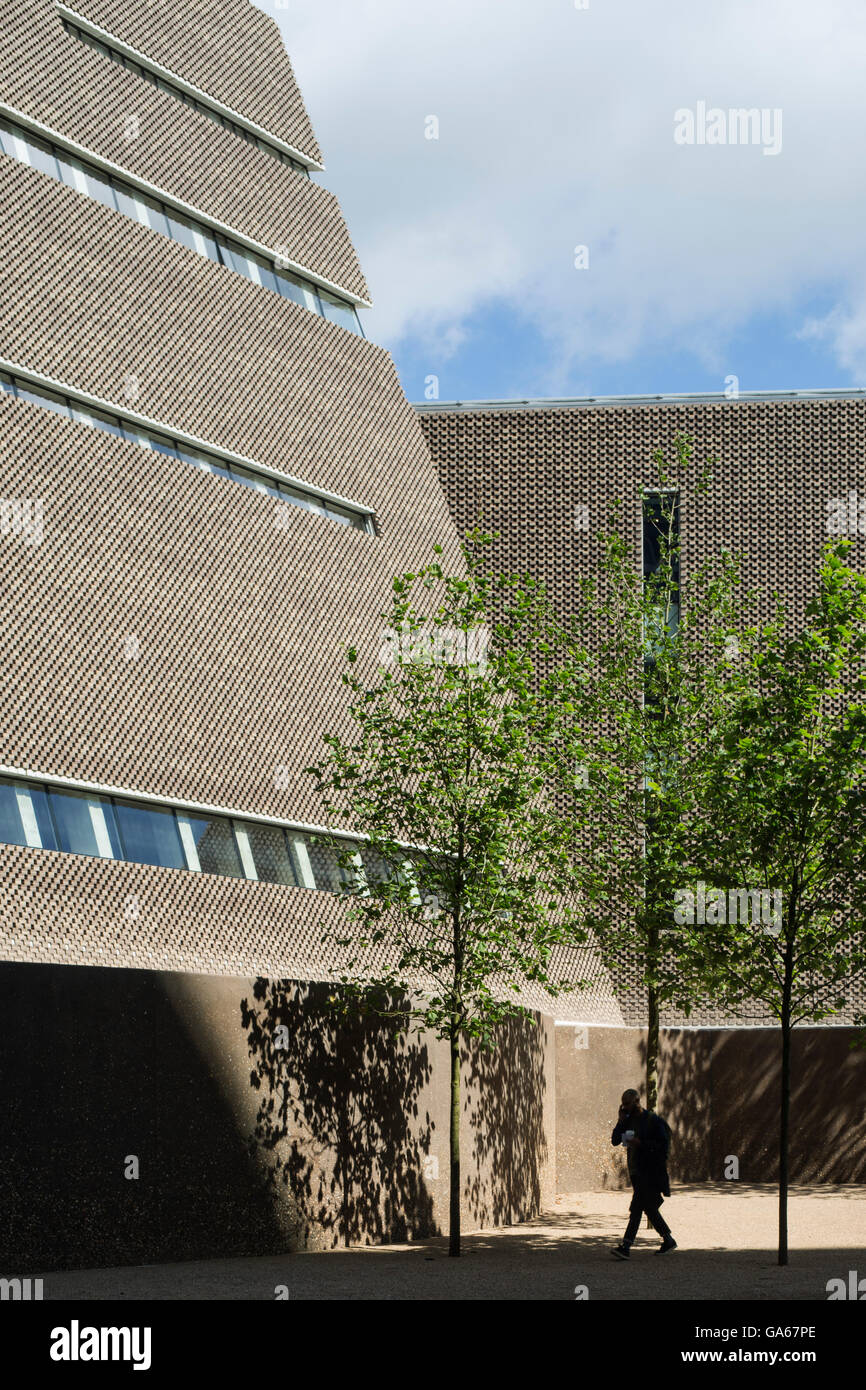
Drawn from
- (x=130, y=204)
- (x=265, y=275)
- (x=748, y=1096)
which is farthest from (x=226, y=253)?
(x=748, y=1096)

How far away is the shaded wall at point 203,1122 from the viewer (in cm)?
1309

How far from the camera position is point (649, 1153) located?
1580cm

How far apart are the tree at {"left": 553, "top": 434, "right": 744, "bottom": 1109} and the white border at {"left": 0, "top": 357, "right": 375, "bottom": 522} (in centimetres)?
452

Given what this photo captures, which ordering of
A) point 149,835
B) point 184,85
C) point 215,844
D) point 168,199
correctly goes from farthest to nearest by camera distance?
point 184,85 → point 168,199 → point 215,844 → point 149,835

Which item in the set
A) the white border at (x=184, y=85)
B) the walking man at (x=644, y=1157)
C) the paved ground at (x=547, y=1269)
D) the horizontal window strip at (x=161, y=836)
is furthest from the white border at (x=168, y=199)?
the paved ground at (x=547, y=1269)

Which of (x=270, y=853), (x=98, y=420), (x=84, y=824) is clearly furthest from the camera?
(x=98, y=420)

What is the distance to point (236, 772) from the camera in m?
21.7

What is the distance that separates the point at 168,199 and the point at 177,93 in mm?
3399

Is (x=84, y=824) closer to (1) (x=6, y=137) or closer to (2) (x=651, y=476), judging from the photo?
(1) (x=6, y=137)

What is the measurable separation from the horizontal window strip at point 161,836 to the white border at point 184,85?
1373 centimetres

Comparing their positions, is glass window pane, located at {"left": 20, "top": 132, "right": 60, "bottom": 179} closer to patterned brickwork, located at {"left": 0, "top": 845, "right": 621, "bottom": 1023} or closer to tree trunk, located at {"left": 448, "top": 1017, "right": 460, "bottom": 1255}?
patterned brickwork, located at {"left": 0, "top": 845, "right": 621, "bottom": 1023}
